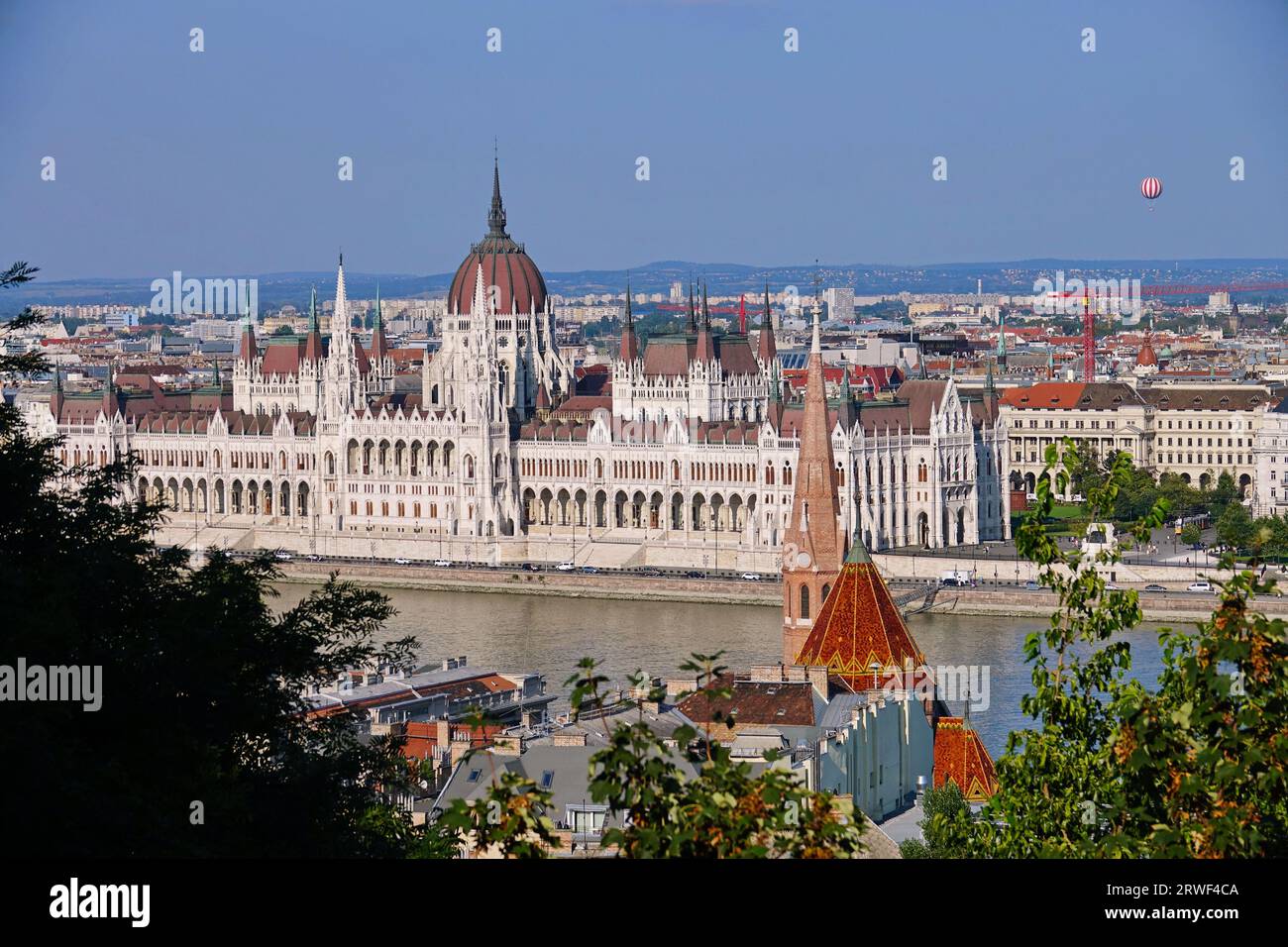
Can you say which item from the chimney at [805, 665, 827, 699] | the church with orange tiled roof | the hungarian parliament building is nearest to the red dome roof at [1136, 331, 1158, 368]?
the hungarian parliament building

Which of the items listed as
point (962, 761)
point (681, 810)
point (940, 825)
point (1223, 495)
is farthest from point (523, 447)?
point (681, 810)

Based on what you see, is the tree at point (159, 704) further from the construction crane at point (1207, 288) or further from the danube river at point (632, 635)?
the construction crane at point (1207, 288)

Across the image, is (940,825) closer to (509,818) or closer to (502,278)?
(509,818)

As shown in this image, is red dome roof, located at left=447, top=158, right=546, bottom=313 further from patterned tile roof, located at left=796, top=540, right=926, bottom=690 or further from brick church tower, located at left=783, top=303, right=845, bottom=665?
patterned tile roof, located at left=796, top=540, right=926, bottom=690

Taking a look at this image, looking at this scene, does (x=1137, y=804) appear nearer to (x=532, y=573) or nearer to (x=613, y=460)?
(x=532, y=573)

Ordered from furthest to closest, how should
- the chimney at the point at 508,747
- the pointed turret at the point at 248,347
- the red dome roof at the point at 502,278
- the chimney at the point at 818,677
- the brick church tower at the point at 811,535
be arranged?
the pointed turret at the point at 248,347, the red dome roof at the point at 502,278, the brick church tower at the point at 811,535, the chimney at the point at 818,677, the chimney at the point at 508,747

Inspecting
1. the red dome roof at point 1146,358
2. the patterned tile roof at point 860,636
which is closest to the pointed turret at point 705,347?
the red dome roof at point 1146,358
